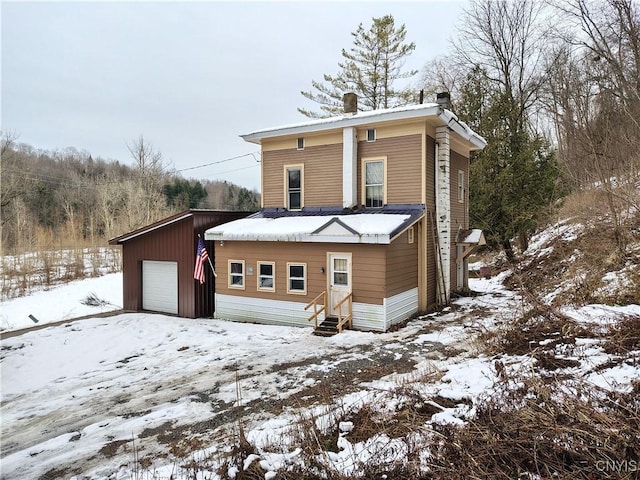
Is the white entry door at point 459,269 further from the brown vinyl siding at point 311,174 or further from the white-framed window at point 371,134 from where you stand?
the white-framed window at point 371,134

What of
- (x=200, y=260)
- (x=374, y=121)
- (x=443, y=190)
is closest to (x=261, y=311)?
(x=200, y=260)

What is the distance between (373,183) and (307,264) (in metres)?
3.80

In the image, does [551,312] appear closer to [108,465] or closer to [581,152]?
[581,152]

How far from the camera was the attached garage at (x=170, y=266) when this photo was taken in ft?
45.2

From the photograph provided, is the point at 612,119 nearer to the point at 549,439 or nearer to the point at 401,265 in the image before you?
the point at 401,265

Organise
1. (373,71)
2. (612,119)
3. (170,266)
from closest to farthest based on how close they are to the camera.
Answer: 1. (612,119)
2. (170,266)
3. (373,71)

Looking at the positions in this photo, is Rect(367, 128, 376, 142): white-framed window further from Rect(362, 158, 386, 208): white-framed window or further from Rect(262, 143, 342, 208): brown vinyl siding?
Rect(262, 143, 342, 208): brown vinyl siding

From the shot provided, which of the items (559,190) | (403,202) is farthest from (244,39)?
(559,190)

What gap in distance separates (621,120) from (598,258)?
398 cm

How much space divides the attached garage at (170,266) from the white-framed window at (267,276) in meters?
2.77

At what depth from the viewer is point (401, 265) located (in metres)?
11.4

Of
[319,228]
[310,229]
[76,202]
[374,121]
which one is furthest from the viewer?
[76,202]

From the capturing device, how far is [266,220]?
13875 mm

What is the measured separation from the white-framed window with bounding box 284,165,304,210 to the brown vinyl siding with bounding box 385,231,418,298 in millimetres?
4448
